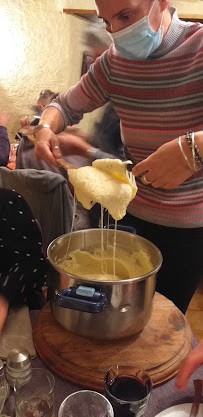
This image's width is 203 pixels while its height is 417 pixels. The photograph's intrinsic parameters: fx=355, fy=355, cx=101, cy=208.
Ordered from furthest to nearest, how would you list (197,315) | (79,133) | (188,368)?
(197,315) → (79,133) → (188,368)

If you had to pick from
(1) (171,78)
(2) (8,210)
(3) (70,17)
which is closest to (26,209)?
(2) (8,210)

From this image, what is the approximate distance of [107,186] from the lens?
0.87 metres

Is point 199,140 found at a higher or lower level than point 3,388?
higher

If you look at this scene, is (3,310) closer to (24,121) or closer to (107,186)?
(107,186)

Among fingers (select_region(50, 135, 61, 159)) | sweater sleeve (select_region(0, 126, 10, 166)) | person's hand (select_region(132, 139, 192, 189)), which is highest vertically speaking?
person's hand (select_region(132, 139, 192, 189))

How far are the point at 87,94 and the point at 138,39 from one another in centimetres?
27

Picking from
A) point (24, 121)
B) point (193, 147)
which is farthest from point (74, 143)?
point (193, 147)

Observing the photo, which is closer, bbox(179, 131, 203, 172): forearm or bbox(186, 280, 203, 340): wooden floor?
bbox(179, 131, 203, 172): forearm

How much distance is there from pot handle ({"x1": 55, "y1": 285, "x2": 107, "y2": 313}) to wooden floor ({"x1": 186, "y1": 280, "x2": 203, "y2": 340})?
1.42 m

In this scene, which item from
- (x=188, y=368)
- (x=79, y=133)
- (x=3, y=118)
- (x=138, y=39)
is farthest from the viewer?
(x=79, y=133)

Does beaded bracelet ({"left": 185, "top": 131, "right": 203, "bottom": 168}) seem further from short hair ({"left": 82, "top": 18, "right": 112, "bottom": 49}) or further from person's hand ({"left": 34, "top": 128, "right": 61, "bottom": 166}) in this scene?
short hair ({"left": 82, "top": 18, "right": 112, "bottom": 49})

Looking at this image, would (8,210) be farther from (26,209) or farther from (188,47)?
(188,47)

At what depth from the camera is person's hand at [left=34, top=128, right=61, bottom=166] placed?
106cm

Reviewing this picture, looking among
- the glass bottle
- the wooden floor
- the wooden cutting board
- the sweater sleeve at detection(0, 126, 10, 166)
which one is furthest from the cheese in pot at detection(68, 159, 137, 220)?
the wooden floor
